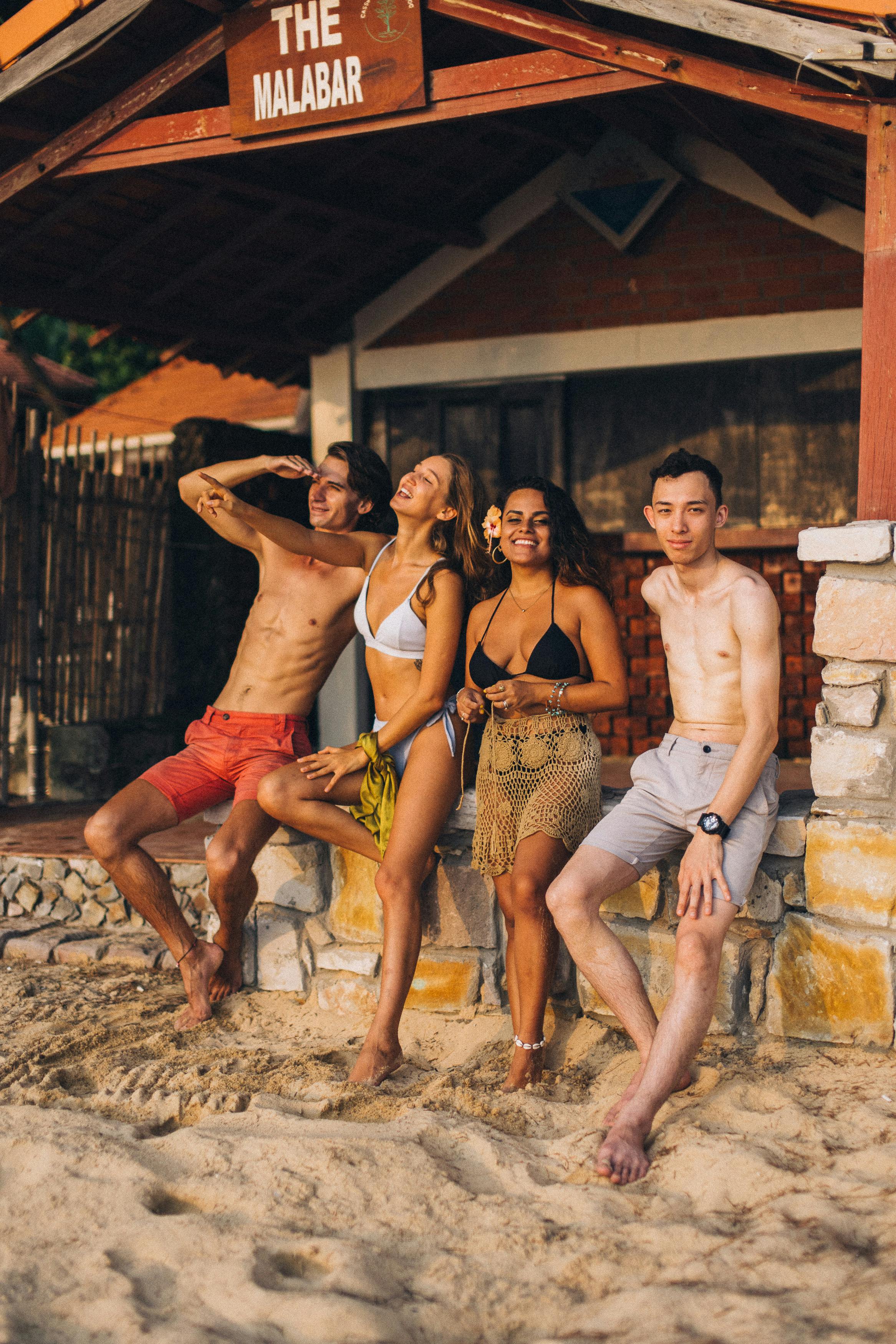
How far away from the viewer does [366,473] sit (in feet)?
15.3

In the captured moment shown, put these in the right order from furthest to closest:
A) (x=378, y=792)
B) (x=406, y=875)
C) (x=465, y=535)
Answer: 1. (x=465, y=535)
2. (x=378, y=792)
3. (x=406, y=875)

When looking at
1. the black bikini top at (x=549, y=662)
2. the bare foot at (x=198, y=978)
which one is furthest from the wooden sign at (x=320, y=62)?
the bare foot at (x=198, y=978)

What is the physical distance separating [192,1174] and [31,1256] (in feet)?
1.53

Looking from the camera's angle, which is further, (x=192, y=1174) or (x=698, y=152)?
(x=698, y=152)

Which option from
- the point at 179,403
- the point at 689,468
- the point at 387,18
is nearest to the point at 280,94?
the point at 387,18

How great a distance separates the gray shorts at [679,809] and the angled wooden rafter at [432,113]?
230 centimetres

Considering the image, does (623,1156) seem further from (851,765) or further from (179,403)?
(179,403)

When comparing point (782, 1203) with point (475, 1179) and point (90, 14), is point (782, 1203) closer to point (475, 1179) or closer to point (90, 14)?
point (475, 1179)

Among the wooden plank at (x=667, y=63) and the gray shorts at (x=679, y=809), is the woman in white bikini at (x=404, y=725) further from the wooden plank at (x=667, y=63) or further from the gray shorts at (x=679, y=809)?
the wooden plank at (x=667, y=63)

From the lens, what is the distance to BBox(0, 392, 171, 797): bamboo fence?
6.98 m

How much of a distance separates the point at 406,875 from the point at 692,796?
0.97m

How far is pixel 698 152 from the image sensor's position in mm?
7152

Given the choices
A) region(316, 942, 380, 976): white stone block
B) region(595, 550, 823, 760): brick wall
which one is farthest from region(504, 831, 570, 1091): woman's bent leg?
region(595, 550, 823, 760): brick wall

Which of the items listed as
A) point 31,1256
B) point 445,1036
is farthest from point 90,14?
point 31,1256
